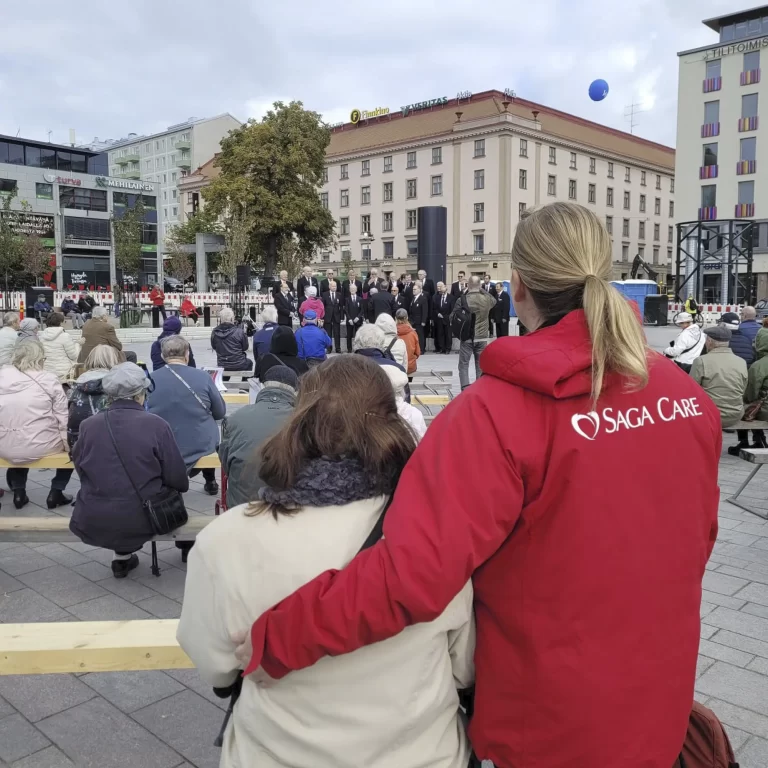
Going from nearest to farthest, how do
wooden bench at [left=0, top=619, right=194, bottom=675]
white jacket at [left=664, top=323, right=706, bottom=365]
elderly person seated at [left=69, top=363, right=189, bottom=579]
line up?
wooden bench at [left=0, top=619, right=194, bottom=675] < elderly person seated at [left=69, top=363, right=189, bottom=579] < white jacket at [left=664, top=323, right=706, bottom=365]

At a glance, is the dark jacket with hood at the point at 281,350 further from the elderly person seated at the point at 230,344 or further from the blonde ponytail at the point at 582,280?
the blonde ponytail at the point at 582,280

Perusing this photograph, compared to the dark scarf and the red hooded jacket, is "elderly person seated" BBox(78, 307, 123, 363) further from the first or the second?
the red hooded jacket

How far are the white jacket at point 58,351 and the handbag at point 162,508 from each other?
18.1 feet

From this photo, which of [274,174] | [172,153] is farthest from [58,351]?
[172,153]

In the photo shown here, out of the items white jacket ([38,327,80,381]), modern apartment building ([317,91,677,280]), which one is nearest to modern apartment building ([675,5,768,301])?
modern apartment building ([317,91,677,280])

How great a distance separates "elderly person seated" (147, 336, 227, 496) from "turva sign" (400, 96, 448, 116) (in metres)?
65.7

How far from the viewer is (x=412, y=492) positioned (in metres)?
1.48

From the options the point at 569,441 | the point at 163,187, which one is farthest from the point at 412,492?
the point at 163,187

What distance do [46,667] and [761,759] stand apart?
2.74m

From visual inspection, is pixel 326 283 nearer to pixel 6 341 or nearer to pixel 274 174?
pixel 6 341

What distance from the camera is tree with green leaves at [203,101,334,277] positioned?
44.2m

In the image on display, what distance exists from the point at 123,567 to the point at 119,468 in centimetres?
86

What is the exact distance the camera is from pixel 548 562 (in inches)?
59.6

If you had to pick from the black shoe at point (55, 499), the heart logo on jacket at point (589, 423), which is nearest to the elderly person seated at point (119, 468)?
the black shoe at point (55, 499)
